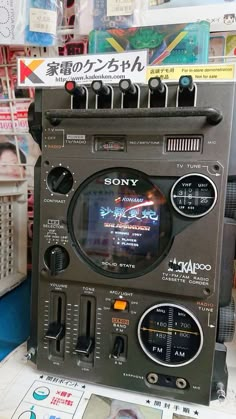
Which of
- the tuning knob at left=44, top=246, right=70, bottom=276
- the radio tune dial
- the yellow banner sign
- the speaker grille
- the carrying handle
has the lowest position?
the tuning knob at left=44, top=246, right=70, bottom=276

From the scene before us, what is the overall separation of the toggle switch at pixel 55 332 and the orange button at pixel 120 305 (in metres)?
0.13

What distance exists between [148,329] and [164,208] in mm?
237

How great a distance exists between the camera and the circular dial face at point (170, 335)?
0.57 meters

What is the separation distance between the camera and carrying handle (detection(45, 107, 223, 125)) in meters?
0.52

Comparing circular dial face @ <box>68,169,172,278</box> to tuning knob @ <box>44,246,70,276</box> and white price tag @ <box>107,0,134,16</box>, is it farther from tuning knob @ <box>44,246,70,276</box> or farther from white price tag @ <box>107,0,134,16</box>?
white price tag @ <box>107,0,134,16</box>

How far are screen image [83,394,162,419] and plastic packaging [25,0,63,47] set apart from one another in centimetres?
96

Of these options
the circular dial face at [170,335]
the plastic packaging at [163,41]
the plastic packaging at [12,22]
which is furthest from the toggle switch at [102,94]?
the plastic packaging at [12,22]

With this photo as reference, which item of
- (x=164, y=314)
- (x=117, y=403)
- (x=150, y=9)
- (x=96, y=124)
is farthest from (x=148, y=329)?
(x=150, y=9)

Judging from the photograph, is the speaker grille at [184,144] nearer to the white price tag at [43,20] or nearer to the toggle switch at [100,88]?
the toggle switch at [100,88]

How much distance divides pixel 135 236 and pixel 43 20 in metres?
0.74

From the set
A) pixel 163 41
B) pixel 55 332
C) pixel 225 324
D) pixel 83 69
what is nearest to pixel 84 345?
pixel 55 332

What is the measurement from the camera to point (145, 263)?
0.60 meters

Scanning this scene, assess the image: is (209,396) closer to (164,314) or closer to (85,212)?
(164,314)

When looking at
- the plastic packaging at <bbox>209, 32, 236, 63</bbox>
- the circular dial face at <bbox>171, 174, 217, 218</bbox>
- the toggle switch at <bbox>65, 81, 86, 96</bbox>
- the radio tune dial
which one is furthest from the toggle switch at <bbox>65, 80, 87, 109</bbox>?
the plastic packaging at <bbox>209, 32, 236, 63</bbox>
